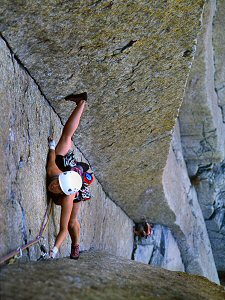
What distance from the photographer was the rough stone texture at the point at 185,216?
5.56 metres

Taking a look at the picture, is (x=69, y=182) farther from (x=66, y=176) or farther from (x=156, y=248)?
(x=156, y=248)

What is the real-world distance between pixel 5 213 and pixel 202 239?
5.84 metres

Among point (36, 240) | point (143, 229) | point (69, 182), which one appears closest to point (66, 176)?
point (69, 182)

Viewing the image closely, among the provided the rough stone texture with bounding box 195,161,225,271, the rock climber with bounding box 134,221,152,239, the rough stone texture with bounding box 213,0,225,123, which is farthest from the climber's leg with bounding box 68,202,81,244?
the rough stone texture with bounding box 195,161,225,271

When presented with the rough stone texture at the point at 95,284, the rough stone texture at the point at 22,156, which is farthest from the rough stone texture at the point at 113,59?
the rough stone texture at the point at 95,284

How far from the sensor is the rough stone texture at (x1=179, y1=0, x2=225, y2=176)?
4.67 m

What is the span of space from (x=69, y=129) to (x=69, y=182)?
46cm

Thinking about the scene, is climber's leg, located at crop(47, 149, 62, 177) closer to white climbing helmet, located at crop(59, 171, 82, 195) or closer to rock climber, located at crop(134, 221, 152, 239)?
white climbing helmet, located at crop(59, 171, 82, 195)

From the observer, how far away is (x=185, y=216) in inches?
249

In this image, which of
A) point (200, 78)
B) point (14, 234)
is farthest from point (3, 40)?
point (200, 78)

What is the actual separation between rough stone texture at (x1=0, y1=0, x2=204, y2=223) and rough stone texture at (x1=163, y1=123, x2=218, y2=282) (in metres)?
1.58

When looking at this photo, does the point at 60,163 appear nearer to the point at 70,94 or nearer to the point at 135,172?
the point at 70,94

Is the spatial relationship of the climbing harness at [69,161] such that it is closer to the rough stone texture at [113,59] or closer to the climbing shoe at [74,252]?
the rough stone texture at [113,59]

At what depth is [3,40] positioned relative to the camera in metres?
2.09
